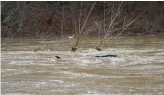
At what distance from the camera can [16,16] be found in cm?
3669

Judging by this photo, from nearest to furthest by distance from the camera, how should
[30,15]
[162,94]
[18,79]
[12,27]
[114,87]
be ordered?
[162,94] → [114,87] → [18,79] → [12,27] → [30,15]

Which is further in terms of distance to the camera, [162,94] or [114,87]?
[114,87]

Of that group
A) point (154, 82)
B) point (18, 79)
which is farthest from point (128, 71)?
point (18, 79)

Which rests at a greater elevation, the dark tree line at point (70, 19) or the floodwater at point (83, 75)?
the floodwater at point (83, 75)

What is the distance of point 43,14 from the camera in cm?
3872

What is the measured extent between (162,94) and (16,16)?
2886cm

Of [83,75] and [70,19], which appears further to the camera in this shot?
[70,19]

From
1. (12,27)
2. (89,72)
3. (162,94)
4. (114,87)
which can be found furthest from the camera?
(12,27)

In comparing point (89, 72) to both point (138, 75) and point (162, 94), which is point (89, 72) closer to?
point (138, 75)

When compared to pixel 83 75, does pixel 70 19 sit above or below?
below

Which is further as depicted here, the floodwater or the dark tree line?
the dark tree line

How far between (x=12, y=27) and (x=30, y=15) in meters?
3.79

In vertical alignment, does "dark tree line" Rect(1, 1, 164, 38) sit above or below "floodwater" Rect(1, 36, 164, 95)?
below

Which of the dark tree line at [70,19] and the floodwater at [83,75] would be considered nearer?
the floodwater at [83,75]
